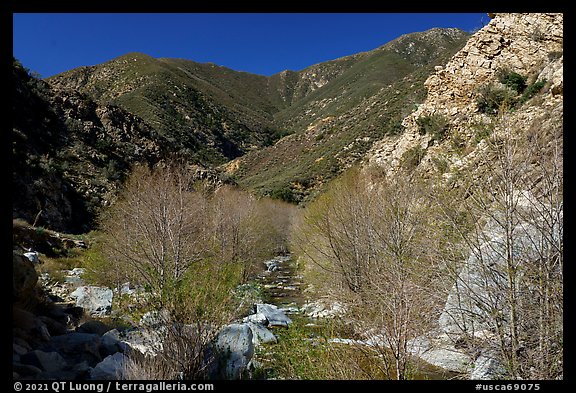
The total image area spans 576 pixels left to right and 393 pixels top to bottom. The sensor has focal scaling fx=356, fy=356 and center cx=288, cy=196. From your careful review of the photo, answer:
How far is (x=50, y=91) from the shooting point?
3950cm

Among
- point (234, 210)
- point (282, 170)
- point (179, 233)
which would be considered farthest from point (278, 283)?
point (282, 170)

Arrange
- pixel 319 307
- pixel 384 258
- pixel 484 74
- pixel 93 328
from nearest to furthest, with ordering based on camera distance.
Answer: pixel 93 328, pixel 384 258, pixel 319 307, pixel 484 74

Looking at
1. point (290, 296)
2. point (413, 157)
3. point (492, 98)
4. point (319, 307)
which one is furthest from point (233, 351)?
point (492, 98)

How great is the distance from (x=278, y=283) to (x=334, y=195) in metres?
9.27

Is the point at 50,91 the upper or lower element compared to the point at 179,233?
upper

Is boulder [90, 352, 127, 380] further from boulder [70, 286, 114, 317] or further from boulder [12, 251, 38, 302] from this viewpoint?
boulder [70, 286, 114, 317]

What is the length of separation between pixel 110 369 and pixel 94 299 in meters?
9.52

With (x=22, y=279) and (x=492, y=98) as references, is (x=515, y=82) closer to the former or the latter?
(x=492, y=98)

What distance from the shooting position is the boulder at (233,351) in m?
7.48

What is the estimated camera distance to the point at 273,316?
1532 cm

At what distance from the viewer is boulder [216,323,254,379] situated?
748 centimetres
